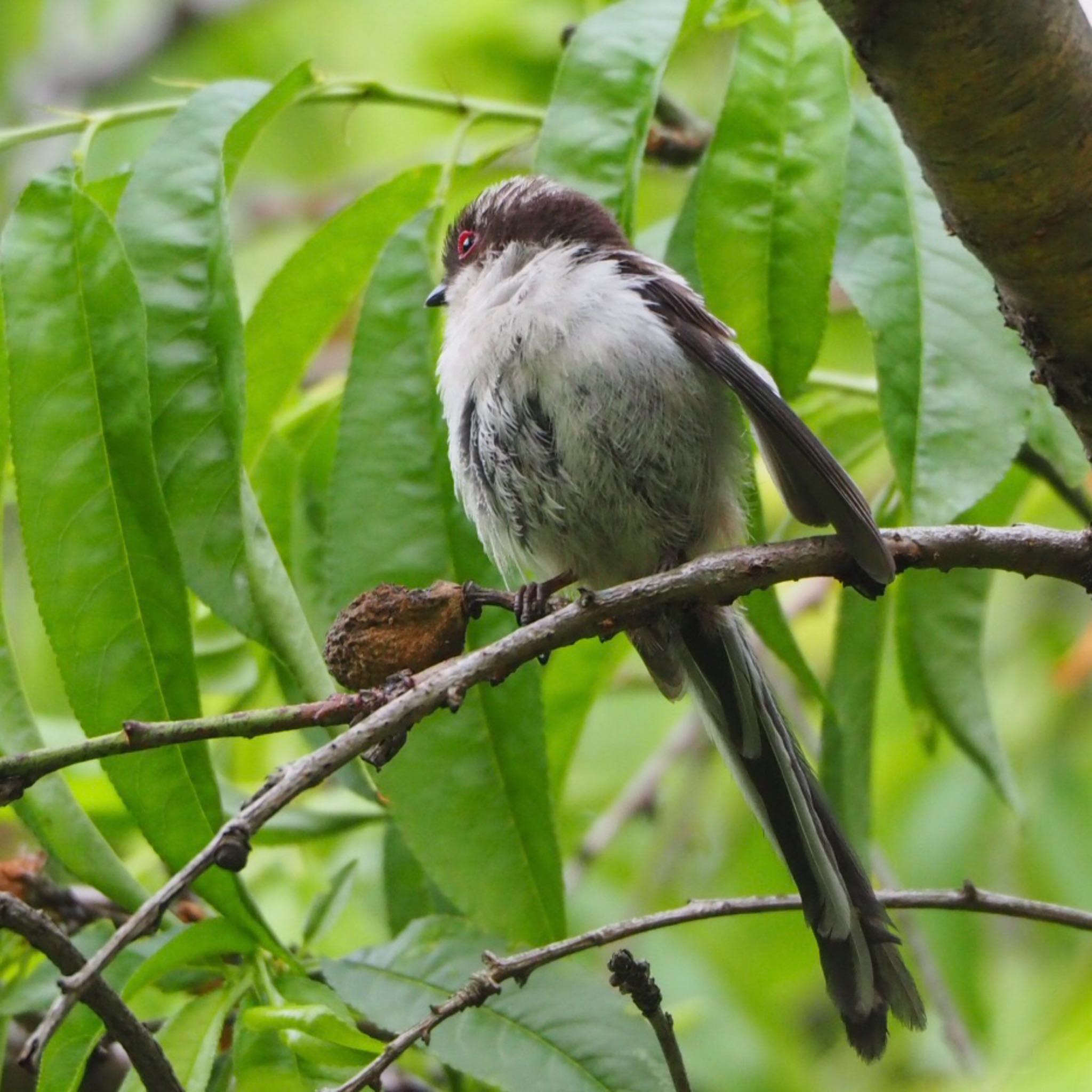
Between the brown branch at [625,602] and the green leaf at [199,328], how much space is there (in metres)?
0.43

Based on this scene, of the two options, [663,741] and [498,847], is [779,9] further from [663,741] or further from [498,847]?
[663,741]

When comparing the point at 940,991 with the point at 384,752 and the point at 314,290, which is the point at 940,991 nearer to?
the point at 314,290

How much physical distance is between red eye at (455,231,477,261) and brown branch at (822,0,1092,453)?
161 centimetres

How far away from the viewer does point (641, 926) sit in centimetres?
206

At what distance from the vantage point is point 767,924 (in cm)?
446

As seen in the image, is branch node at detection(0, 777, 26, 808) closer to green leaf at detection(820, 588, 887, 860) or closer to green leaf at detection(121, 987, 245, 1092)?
green leaf at detection(121, 987, 245, 1092)

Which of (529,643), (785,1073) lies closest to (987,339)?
(529,643)

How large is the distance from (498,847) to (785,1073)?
→ 1744 millimetres

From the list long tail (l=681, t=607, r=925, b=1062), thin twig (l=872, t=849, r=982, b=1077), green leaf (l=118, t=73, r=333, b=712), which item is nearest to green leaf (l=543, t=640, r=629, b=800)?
long tail (l=681, t=607, r=925, b=1062)

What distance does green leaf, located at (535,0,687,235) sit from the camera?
258cm

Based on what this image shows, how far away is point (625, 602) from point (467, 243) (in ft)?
5.89

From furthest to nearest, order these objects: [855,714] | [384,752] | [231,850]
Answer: [855,714], [384,752], [231,850]

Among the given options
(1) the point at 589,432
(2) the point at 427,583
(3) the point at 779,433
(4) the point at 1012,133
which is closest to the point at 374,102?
(1) the point at 589,432

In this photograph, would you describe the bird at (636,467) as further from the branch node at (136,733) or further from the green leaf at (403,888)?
the branch node at (136,733)
